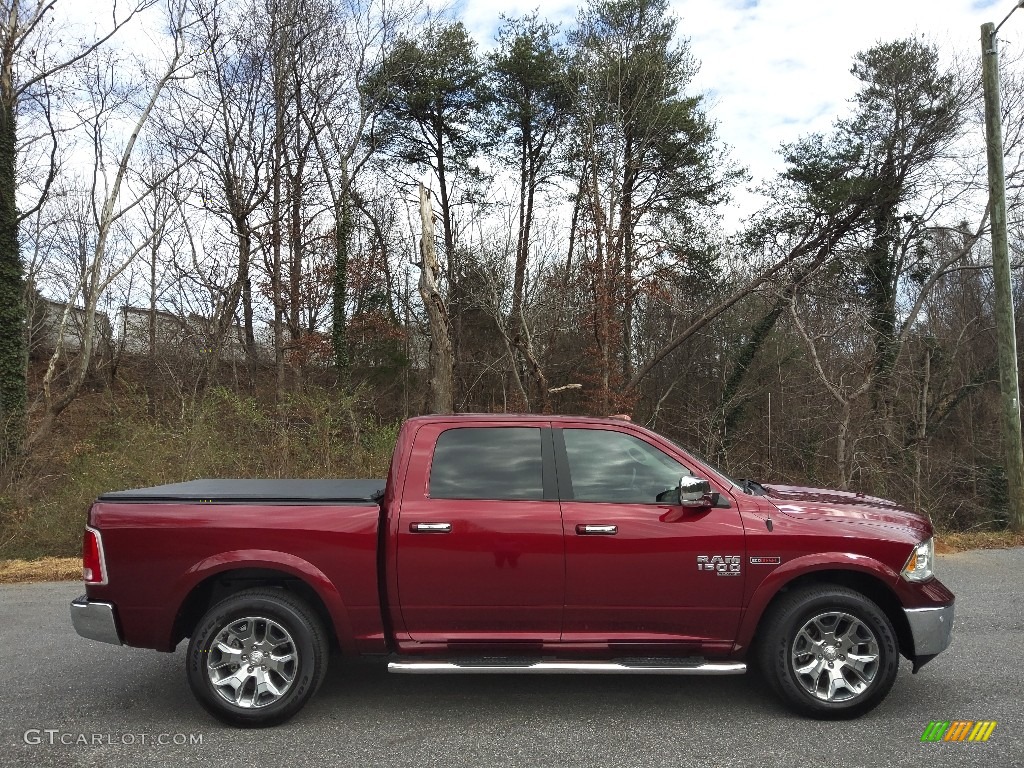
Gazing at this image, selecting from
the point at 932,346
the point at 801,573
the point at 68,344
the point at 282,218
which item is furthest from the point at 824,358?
the point at 68,344

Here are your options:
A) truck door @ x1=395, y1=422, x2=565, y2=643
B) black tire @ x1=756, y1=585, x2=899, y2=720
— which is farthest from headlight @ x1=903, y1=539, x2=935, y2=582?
truck door @ x1=395, y1=422, x2=565, y2=643

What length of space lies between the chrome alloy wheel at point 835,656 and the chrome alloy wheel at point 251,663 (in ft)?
9.75

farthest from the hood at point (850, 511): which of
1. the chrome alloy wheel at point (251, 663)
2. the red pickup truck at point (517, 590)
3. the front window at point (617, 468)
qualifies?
the chrome alloy wheel at point (251, 663)

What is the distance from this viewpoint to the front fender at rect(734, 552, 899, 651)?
4.40m

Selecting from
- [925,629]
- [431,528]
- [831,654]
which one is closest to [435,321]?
[431,528]

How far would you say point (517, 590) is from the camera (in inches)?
175

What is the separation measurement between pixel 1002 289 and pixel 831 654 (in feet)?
34.6

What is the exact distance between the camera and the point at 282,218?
24219mm

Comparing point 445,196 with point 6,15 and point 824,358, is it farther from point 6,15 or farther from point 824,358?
point 824,358

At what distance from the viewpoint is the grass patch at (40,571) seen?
8938mm

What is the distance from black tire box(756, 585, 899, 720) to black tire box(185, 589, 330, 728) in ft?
8.85

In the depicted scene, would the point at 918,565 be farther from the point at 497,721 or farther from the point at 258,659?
the point at 258,659

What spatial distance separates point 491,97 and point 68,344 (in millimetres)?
18396

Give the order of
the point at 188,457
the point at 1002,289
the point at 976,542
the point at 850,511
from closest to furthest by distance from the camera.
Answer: the point at 850,511
the point at 976,542
the point at 1002,289
the point at 188,457
